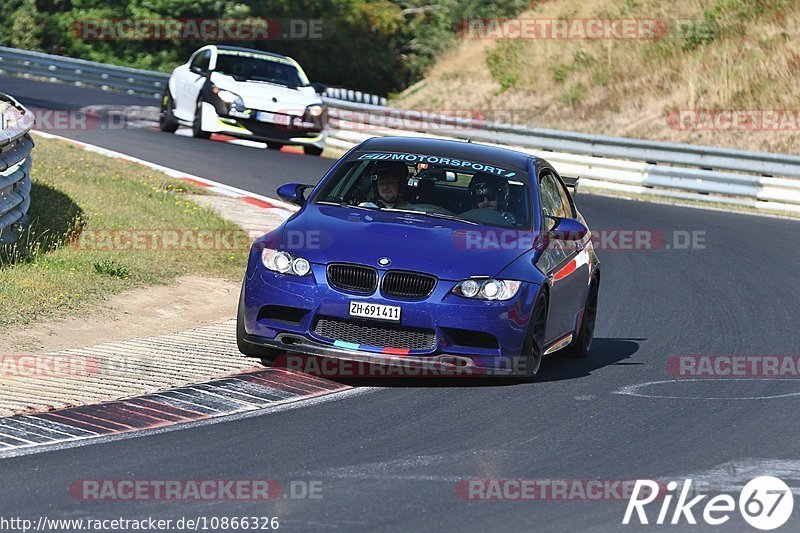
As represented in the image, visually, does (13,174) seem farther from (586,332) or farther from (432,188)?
(586,332)

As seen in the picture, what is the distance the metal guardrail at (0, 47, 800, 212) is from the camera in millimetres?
23312

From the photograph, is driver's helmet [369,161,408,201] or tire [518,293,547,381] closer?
tire [518,293,547,381]

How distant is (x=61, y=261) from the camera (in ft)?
41.2

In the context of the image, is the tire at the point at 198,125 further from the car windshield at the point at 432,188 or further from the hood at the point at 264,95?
the car windshield at the point at 432,188

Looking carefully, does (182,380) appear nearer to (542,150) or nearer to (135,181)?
(135,181)

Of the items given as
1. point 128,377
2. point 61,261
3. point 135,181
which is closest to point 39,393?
point 128,377

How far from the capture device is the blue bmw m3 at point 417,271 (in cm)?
883

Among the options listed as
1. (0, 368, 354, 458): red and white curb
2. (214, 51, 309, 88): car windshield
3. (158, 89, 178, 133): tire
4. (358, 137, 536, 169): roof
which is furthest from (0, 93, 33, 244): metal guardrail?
(158, 89, 178, 133): tire

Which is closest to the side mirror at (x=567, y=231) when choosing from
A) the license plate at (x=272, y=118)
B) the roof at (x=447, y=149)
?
the roof at (x=447, y=149)

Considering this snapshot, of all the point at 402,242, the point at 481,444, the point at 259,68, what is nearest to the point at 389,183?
the point at 402,242

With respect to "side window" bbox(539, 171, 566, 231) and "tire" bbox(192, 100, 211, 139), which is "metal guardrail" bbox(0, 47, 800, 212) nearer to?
"tire" bbox(192, 100, 211, 139)

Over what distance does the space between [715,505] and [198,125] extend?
62.1ft

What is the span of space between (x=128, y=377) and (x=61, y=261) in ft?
12.9

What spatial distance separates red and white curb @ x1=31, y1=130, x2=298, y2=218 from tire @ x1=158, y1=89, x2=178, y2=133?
117 inches
